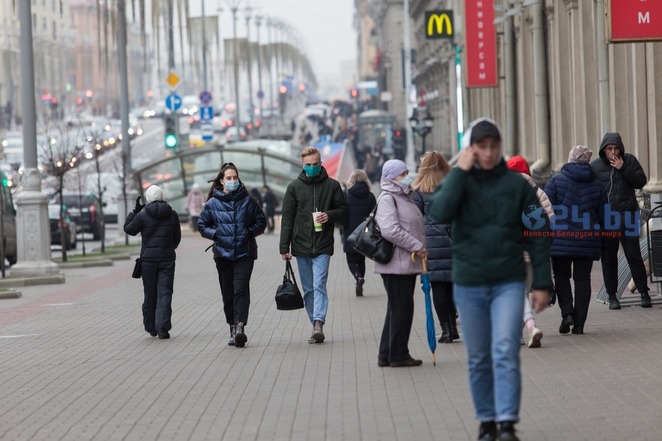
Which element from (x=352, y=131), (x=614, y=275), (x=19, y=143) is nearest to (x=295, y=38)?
(x=352, y=131)

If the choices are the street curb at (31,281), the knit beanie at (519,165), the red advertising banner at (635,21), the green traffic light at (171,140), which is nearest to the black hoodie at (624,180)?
the red advertising banner at (635,21)

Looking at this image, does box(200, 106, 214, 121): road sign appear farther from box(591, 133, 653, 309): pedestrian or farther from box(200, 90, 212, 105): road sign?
box(591, 133, 653, 309): pedestrian

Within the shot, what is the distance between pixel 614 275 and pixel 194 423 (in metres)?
7.69

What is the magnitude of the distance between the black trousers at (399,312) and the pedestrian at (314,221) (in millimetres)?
2310

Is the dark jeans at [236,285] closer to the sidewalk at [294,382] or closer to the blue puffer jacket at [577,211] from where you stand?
the sidewalk at [294,382]

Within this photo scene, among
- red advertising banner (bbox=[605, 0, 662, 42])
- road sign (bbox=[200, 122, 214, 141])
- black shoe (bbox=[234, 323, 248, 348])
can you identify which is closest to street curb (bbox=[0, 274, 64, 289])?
black shoe (bbox=[234, 323, 248, 348])

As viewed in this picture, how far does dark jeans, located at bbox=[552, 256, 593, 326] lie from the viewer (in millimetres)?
14469

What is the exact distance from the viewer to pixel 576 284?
47.9 feet

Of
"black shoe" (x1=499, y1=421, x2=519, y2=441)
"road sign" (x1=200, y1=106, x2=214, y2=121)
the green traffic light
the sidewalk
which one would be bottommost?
the sidewalk

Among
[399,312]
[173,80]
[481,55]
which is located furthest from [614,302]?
[173,80]

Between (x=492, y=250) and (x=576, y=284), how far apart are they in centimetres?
644

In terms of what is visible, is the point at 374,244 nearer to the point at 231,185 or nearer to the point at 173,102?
the point at 231,185

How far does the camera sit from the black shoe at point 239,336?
48.8ft

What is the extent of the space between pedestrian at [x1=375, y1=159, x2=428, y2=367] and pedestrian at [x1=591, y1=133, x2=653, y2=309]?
398 cm
